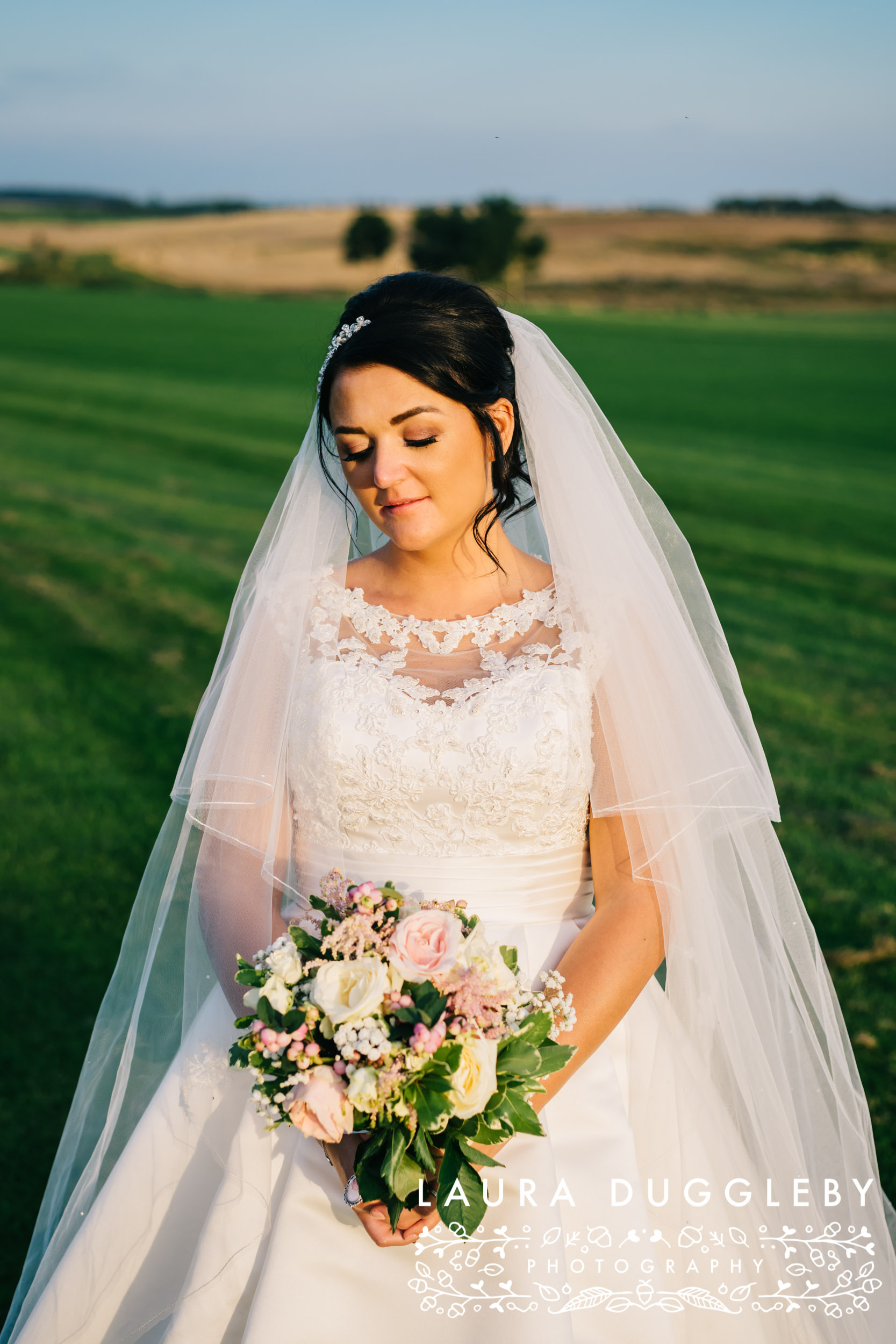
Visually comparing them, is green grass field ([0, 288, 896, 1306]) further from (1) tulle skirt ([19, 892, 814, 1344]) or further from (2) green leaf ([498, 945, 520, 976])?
(2) green leaf ([498, 945, 520, 976])

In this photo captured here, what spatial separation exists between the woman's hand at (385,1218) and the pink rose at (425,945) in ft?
1.67

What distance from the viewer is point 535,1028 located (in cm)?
245

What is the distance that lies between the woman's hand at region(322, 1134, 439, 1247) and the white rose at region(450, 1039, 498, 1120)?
393mm

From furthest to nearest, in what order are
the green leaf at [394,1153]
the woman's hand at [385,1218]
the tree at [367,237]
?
the tree at [367,237] < the woman's hand at [385,1218] < the green leaf at [394,1153]

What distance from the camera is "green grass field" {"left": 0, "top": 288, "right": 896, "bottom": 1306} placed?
18.9 ft

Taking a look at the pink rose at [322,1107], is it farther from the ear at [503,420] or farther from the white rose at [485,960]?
the ear at [503,420]

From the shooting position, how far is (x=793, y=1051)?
315cm

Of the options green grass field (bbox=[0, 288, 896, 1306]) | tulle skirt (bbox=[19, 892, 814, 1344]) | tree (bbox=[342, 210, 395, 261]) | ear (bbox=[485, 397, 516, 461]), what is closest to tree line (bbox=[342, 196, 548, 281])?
tree (bbox=[342, 210, 395, 261])

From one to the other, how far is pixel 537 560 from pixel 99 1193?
7.37ft

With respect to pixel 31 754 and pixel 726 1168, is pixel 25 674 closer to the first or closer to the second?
pixel 31 754

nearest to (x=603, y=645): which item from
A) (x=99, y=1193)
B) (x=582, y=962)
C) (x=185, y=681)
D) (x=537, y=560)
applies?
(x=537, y=560)

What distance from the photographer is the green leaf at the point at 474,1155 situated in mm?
2363

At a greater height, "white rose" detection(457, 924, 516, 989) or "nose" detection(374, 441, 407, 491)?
"nose" detection(374, 441, 407, 491)

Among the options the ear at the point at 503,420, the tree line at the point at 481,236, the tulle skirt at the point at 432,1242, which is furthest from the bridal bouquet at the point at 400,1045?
the tree line at the point at 481,236
